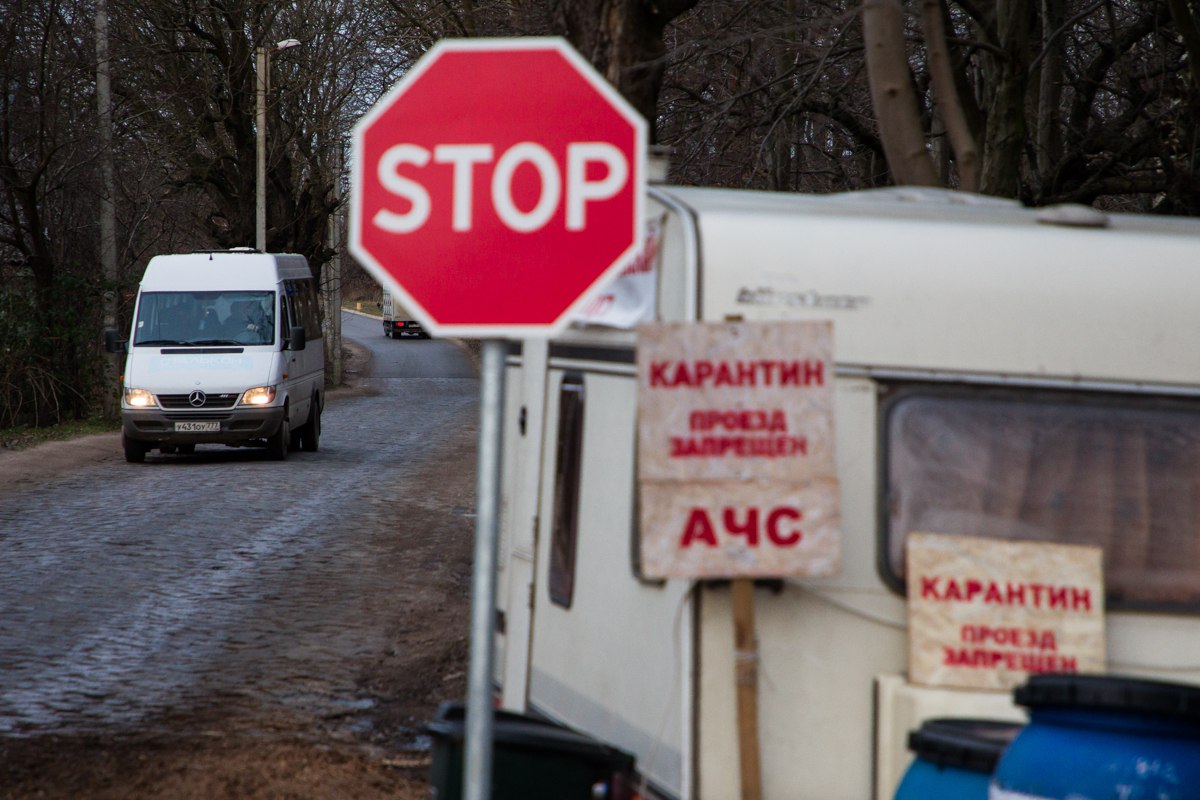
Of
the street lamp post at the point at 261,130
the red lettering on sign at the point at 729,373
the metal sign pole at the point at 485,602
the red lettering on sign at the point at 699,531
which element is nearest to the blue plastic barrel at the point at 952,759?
the red lettering on sign at the point at 699,531

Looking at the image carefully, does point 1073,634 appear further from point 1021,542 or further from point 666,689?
point 666,689

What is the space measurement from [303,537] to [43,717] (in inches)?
244

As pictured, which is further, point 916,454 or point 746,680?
point 916,454

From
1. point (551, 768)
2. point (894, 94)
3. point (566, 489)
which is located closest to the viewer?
point (551, 768)

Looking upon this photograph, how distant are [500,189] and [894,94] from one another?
660 centimetres

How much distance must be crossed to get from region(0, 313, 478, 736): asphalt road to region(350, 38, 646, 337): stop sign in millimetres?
4572

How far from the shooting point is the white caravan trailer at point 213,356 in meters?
20.8

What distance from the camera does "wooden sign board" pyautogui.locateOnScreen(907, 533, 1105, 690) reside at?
421 cm

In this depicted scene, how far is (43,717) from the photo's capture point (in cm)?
770

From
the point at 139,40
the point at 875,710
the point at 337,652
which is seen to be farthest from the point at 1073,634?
the point at 139,40

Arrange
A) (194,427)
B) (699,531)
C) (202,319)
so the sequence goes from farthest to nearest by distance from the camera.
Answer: (202,319) < (194,427) < (699,531)

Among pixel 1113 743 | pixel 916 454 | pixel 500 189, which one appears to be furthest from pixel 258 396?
pixel 1113 743

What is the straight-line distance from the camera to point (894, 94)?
384 inches

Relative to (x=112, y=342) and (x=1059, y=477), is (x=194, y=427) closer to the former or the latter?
(x=112, y=342)
